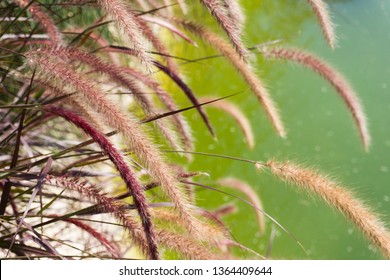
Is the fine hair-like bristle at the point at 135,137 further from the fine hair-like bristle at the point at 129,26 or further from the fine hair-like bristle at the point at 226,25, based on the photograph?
the fine hair-like bristle at the point at 226,25

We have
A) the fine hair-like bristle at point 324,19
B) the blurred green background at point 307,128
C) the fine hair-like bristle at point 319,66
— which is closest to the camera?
the fine hair-like bristle at point 324,19

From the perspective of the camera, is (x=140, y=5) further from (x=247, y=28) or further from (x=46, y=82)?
(x=247, y=28)

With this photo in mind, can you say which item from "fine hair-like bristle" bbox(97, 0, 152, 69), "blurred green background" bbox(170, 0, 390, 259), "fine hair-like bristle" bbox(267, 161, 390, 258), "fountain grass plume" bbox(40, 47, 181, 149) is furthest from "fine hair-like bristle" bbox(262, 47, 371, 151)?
"blurred green background" bbox(170, 0, 390, 259)

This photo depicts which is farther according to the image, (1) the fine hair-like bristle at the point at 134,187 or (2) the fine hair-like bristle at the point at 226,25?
(2) the fine hair-like bristle at the point at 226,25

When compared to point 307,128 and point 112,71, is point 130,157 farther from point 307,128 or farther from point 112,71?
point 307,128

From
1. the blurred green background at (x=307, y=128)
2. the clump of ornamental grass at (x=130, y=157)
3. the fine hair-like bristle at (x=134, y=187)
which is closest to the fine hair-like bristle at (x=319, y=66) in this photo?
the clump of ornamental grass at (x=130, y=157)
